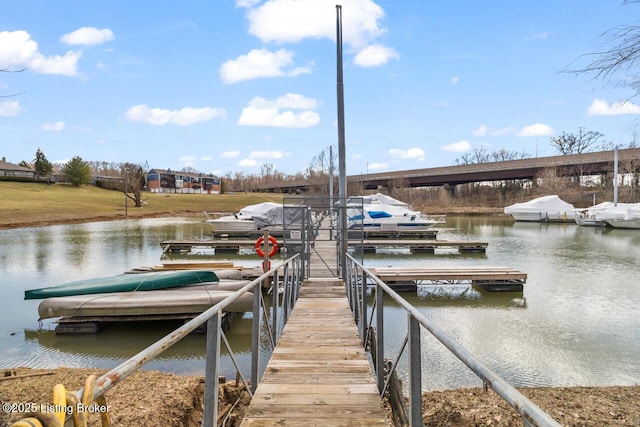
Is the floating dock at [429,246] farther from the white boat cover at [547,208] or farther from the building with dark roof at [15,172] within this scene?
the building with dark roof at [15,172]

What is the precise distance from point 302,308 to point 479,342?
334cm

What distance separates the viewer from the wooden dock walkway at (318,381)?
3.11 meters

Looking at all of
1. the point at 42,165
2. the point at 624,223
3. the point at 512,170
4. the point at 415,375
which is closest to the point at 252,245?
the point at 415,375

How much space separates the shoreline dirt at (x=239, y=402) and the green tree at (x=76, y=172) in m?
79.5

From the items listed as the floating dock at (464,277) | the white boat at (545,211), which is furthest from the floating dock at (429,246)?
the white boat at (545,211)

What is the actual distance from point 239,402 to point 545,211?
44.5m

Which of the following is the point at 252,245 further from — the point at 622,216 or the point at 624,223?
the point at 624,223

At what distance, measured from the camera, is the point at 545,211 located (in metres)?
42.3

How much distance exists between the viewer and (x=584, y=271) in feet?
46.8

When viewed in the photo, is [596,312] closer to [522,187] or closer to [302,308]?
[302,308]

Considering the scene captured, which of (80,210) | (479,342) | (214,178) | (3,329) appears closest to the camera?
(479,342)

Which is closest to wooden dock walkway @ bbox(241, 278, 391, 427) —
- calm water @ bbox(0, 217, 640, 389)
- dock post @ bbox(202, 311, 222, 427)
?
dock post @ bbox(202, 311, 222, 427)

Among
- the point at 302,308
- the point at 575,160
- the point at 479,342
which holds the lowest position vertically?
the point at 479,342

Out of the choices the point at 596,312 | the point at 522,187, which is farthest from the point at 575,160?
the point at 596,312
